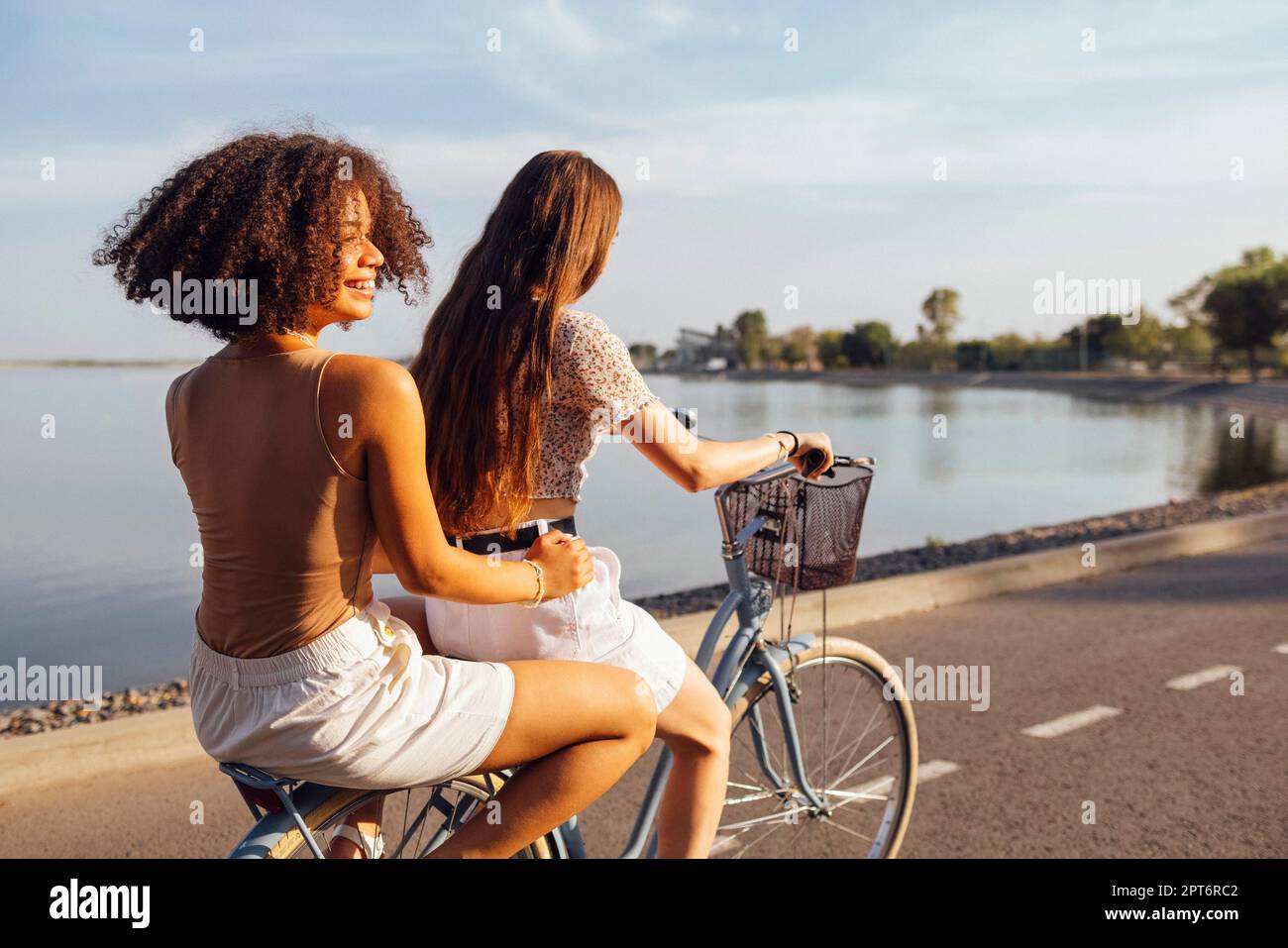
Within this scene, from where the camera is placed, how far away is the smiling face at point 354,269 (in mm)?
1994

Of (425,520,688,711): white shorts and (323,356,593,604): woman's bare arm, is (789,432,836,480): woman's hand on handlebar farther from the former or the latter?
(323,356,593,604): woman's bare arm

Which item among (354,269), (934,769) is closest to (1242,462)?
(934,769)

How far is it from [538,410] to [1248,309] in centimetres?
8158

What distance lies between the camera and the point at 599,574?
7.81 ft

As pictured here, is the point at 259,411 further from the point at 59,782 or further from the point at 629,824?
the point at 59,782

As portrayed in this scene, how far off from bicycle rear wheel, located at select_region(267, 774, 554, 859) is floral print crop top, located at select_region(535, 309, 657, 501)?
23.4 inches

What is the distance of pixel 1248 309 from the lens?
7412cm

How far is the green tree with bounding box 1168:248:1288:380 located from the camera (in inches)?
2884

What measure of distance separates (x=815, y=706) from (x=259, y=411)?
6.13 ft

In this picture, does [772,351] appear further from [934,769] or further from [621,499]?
[934,769]

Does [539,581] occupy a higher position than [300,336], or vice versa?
[300,336]

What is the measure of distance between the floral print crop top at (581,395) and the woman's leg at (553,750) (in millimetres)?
375

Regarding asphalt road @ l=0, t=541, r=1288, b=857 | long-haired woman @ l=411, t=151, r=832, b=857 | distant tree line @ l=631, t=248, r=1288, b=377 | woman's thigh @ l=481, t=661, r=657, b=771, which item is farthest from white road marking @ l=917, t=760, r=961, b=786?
distant tree line @ l=631, t=248, r=1288, b=377
